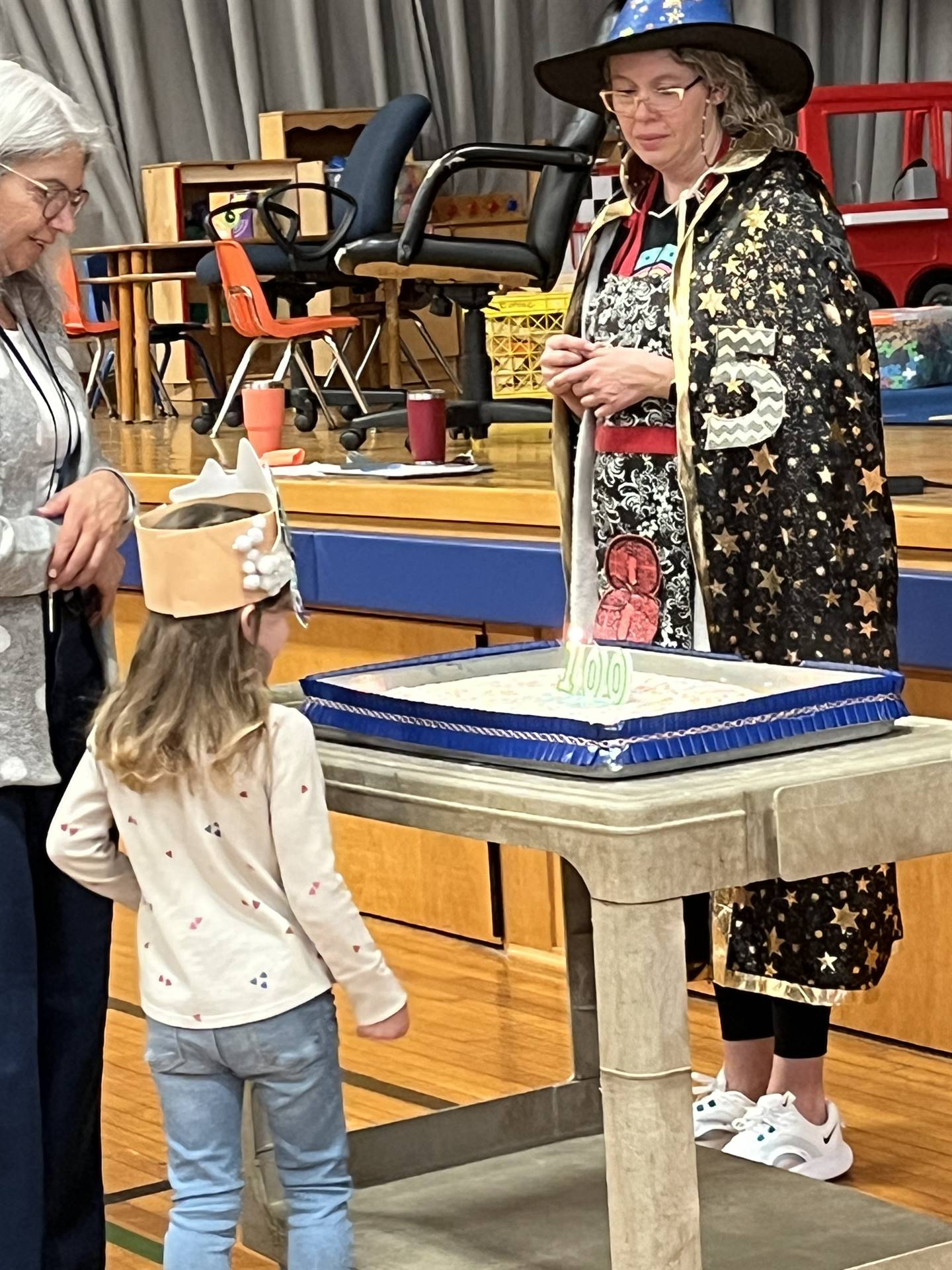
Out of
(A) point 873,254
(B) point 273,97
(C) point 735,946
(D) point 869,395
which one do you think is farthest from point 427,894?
(B) point 273,97

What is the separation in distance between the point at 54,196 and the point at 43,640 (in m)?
0.46

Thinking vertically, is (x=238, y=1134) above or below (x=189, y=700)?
below

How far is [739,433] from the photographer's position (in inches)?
102

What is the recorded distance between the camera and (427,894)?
4281 millimetres

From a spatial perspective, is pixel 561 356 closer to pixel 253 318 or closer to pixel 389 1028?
pixel 389 1028

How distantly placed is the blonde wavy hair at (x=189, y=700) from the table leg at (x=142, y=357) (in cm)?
629

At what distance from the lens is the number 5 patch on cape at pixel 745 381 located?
259 centimetres

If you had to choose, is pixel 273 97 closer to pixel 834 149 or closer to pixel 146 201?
pixel 146 201

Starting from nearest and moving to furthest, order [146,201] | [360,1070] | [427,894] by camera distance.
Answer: [360,1070] → [427,894] → [146,201]

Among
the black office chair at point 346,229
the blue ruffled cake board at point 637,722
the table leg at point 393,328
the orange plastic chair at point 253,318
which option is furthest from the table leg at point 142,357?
the blue ruffled cake board at point 637,722

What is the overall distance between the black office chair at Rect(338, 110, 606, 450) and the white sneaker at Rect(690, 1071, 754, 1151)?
3.16 m

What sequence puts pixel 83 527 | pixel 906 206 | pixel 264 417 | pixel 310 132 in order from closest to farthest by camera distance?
1. pixel 83 527
2. pixel 264 417
3. pixel 906 206
4. pixel 310 132

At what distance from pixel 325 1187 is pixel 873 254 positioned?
599cm

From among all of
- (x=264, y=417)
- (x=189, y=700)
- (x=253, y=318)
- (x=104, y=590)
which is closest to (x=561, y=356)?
(x=104, y=590)
